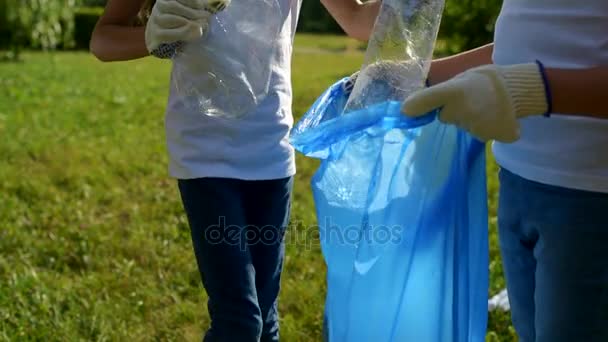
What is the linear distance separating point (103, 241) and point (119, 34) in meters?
1.83

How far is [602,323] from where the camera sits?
53.8 inches

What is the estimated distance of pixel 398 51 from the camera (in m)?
1.65

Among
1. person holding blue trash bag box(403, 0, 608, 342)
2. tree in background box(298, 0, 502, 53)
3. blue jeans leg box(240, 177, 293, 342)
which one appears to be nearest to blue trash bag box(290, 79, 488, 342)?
person holding blue trash bag box(403, 0, 608, 342)

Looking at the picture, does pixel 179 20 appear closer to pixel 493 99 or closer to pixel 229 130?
pixel 229 130

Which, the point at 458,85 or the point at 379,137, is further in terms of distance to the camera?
the point at 379,137

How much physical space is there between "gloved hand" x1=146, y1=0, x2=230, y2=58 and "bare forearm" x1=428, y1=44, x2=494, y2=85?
1.55 ft

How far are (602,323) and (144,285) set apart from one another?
1.97 meters

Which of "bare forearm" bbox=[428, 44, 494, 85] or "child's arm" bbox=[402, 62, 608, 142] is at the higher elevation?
"child's arm" bbox=[402, 62, 608, 142]

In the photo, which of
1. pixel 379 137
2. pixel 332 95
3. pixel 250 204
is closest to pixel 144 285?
pixel 250 204

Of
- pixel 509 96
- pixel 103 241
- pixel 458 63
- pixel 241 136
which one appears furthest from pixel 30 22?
pixel 509 96

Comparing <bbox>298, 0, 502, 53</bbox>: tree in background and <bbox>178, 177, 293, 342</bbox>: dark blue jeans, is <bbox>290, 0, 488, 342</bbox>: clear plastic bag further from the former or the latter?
<bbox>298, 0, 502, 53</bbox>: tree in background

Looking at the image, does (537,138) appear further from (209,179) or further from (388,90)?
(209,179)

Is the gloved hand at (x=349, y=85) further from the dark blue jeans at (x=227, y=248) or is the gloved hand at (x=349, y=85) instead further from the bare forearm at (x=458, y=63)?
the dark blue jeans at (x=227, y=248)

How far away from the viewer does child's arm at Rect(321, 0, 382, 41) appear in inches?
74.2
